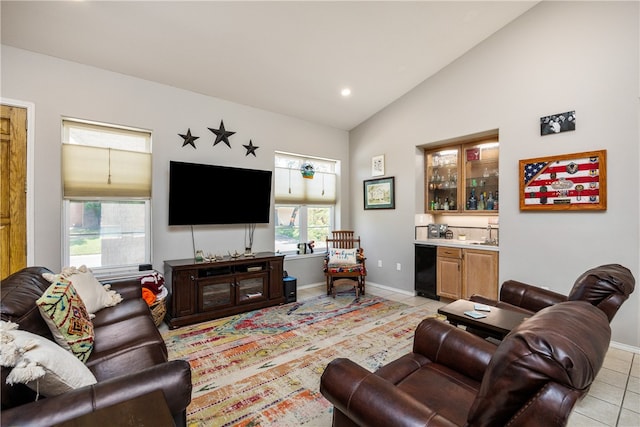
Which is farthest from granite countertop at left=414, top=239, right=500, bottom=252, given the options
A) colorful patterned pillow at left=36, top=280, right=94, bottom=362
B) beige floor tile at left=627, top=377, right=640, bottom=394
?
colorful patterned pillow at left=36, top=280, right=94, bottom=362

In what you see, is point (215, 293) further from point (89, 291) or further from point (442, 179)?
point (442, 179)

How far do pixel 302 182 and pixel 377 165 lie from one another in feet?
4.43

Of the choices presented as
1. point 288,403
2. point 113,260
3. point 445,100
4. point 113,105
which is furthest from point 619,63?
point 113,260

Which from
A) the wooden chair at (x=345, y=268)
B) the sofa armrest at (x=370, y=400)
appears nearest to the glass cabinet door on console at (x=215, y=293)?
the wooden chair at (x=345, y=268)

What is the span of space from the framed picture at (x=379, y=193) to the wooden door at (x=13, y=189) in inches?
177

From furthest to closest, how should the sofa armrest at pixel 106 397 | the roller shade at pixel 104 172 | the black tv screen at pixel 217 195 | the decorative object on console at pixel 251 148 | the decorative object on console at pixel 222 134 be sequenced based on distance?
the decorative object on console at pixel 251 148 < the decorative object on console at pixel 222 134 < the black tv screen at pixel 217 195 < the roller shade at pixel 104 172 < the sofa armrest at pixel 106 397

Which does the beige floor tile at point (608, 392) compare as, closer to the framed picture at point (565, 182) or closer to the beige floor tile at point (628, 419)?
the beige floor tile at point (628, 419)

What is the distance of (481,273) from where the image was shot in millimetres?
3904

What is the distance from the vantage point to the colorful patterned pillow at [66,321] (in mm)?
1631

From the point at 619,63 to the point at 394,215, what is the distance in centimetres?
304

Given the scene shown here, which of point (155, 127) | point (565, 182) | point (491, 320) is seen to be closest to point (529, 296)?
point (491, 320)

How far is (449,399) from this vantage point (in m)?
1.39

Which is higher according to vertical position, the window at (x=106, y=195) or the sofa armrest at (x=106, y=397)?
the window at (x=106, y=195)

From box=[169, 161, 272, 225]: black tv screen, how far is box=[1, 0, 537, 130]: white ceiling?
108 cm
